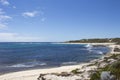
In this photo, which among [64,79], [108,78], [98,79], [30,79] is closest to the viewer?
[108,78]

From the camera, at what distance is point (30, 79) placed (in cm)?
2072

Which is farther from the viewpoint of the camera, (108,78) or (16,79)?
(16,79)

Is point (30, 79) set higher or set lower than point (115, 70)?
lower

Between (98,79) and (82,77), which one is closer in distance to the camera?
(98,79)

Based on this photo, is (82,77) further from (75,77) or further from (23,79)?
(23,79)

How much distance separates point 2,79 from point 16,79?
1.87 metres

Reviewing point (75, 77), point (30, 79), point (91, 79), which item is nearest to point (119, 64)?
point (91, 79)

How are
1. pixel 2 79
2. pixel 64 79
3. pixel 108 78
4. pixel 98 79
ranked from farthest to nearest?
pixel 2 79 < pixel 64 79 < pixel 98 79 < pixel 108 78

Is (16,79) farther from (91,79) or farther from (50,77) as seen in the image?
(91,79)

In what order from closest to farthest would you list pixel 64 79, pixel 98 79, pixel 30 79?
pixel 98 79 → pixel 64 79 → pixel 30 79

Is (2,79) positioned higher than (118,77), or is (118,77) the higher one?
(118,77)

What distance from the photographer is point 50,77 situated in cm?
1439

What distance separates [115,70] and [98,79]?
1021 mm

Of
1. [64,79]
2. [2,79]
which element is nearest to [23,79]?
[2,79]
